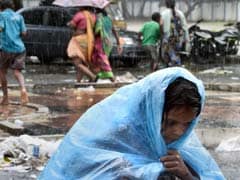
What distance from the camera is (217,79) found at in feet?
57.9

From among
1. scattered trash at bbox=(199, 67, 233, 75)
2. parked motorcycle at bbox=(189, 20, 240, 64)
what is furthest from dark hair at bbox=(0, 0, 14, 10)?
parked motorcycle at bbox=(189, 20, 240, 64)

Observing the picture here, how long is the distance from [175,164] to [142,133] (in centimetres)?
18

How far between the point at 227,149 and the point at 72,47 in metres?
7.01

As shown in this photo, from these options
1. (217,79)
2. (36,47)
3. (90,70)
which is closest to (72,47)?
(90,70)

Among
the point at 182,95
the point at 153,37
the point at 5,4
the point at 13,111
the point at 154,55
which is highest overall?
the point at 182,95

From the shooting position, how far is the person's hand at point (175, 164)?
277 cm

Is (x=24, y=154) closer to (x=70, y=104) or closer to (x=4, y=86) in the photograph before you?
(x=4, y=86)

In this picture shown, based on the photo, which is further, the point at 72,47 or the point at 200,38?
the point at 200,38

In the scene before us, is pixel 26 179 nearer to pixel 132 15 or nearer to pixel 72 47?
pixel 72 47

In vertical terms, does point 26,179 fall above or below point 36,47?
above

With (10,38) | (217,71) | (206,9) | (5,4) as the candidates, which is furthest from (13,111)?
(206,9)

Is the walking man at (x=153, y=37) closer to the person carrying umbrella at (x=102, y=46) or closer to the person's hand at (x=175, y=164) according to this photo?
the person carrying umbrella at (x=102, y=46)

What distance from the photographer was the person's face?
271 centimetres

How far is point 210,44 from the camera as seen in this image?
22344 millimetres
